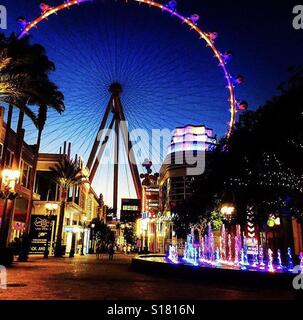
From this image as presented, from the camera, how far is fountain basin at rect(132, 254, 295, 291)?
491 inches

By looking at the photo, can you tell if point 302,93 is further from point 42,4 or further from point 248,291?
point 42,4

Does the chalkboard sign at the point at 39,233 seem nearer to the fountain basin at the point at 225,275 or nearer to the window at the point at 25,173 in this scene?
the window at the point at 25,173

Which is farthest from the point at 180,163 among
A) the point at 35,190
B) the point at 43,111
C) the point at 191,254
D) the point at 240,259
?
the point at 43,111

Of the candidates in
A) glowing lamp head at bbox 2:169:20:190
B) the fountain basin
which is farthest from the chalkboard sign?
the fountain basin

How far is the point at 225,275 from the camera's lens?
13.8m

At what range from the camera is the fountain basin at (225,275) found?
12.5 m

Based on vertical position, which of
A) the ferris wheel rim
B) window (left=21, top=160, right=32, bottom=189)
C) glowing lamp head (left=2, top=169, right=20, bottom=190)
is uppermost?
the ferris wheel rim

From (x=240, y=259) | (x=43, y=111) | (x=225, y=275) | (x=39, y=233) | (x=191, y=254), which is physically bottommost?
(x=225, y=275)

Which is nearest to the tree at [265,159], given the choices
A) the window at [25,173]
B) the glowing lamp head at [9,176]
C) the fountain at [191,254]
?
the fountain at [191,254]

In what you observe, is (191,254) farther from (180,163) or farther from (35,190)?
(180,163)

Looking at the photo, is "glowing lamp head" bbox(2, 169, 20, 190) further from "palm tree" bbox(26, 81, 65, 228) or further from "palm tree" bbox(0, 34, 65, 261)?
"palm tree" bbox(26, 81, 65, 228)

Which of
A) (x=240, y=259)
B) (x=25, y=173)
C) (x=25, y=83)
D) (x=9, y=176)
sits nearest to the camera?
(x=25, y=83)
